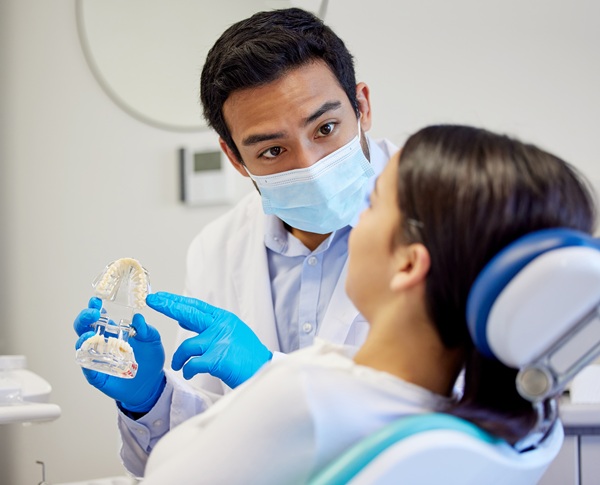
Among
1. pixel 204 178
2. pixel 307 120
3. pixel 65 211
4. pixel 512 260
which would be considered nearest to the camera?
pixel 512 260

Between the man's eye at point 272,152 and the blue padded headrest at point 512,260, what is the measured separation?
1.06m

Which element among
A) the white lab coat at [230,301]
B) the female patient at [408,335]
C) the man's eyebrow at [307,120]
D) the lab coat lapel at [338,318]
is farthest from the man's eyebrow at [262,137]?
the female patient at [408,335]

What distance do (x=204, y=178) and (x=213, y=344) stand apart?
4.07 feet

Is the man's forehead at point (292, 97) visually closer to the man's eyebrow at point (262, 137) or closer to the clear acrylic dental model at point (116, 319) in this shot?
the man's eyebrow at point (262, 137)

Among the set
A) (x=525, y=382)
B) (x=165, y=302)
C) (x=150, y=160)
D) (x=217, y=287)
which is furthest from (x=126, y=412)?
(x=150, y=160)

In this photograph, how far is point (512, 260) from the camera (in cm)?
79

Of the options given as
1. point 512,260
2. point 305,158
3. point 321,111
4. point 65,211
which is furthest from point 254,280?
point 512,260

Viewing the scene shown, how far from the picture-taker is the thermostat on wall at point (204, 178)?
8.82 feet

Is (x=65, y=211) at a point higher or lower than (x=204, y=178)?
lower

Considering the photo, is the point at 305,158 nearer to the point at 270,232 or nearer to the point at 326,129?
the point at 326,129

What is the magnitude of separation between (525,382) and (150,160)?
2.17 m

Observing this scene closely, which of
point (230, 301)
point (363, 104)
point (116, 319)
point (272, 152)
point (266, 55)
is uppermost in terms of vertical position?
point (266, 55)

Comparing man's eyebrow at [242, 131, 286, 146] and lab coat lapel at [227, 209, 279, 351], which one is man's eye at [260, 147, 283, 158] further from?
lab coat lapel at [227, 209, 279, 351]

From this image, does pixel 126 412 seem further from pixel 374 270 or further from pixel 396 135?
pixel 396 135
